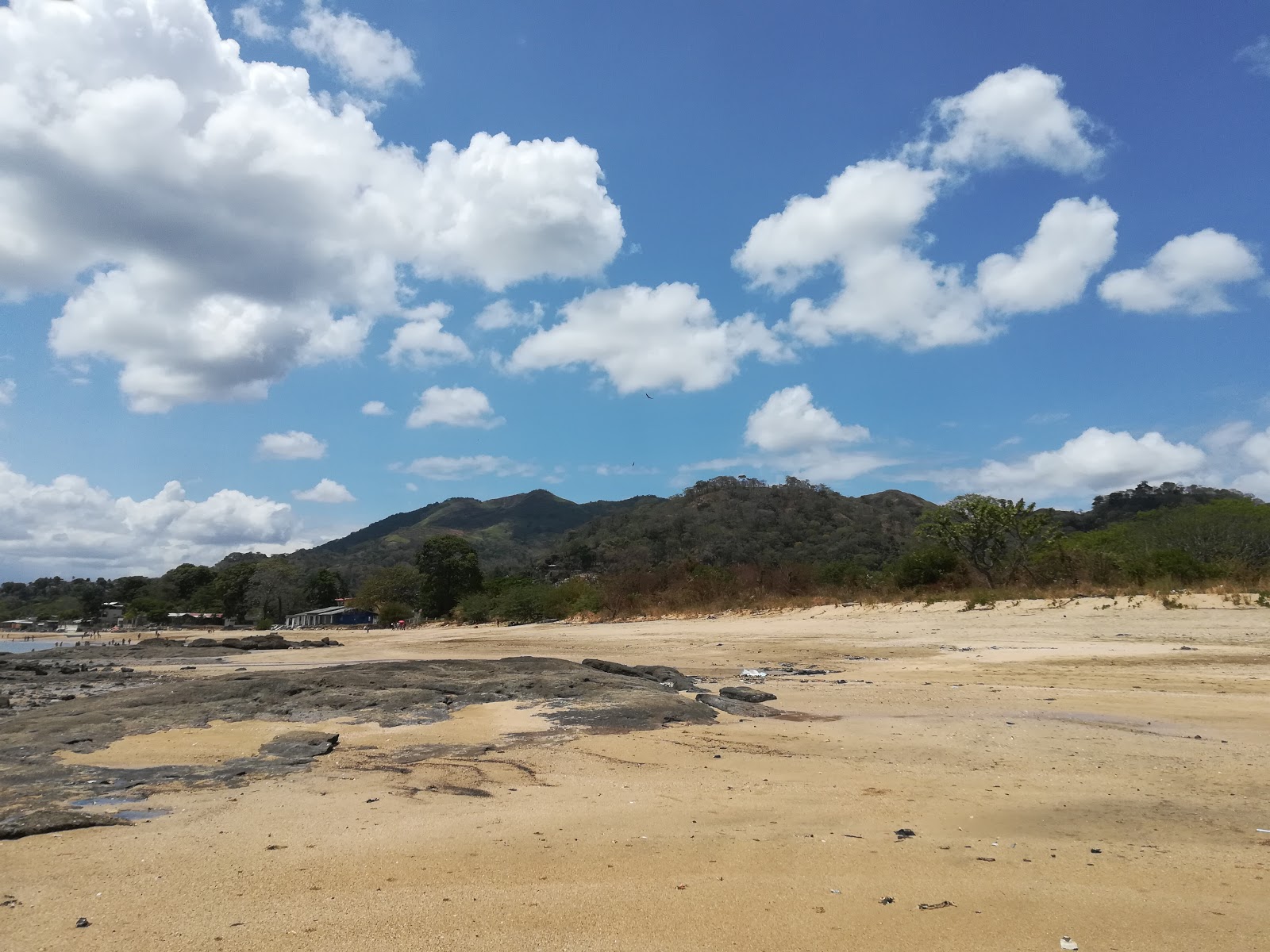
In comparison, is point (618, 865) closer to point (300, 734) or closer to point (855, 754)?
point (855, 754)

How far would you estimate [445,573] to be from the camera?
6569 centimetres

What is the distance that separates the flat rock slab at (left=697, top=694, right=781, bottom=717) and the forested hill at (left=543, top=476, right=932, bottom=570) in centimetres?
4532

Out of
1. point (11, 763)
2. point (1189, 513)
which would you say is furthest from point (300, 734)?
point (1189, 513)

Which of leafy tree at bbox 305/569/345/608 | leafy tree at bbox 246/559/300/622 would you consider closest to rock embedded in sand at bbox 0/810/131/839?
leafy tree at bbox 246/559/300/622

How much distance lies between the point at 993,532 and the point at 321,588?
79.0 meters

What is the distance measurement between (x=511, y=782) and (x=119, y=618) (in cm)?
10978

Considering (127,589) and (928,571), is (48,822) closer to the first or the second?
(928,571)

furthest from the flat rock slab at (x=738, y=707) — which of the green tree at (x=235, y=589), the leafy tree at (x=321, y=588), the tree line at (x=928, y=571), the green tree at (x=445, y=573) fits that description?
the green tree at (x=235, y=589)

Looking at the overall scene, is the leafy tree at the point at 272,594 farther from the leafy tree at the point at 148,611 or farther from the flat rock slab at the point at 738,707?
the flat rock slab at the point at 738,707

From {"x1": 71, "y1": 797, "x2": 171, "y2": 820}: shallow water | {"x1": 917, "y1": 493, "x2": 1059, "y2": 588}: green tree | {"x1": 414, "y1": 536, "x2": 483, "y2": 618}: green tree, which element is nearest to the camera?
{"x1": 71, "y1": 797, "x2": 171, "y2": 820}: shallow water

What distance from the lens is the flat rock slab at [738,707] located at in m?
11.2

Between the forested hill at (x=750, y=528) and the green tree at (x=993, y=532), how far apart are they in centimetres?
1937

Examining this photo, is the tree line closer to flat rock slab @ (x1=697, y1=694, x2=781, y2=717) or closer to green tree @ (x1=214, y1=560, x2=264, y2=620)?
green tree @ (x1=214, y1=560, x2=264, y2=620)

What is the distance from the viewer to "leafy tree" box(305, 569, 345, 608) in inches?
3600
